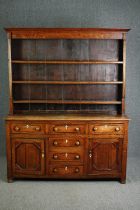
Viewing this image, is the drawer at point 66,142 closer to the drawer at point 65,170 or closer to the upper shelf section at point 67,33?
the drawer at point 65,170

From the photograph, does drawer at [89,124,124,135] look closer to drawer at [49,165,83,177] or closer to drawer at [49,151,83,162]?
drawer at [49,151,83,162]

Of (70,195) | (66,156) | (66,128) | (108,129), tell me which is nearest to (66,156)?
(66,156)

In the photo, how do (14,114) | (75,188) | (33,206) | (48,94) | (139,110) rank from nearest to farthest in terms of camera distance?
1. (33,206)
2. (75,188)
3. (14,114)
4. (48,94)
5. (139,110)

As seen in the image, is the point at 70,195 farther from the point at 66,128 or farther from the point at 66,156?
the point at 66,128

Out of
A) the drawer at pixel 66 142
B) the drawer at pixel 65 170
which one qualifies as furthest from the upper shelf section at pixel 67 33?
the drawer at pixel 65 170

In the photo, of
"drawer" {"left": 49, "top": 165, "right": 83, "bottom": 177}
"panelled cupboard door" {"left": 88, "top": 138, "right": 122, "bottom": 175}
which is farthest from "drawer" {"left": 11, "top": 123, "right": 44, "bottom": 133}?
"panelled cupboard door" {"left": 88, "top": 138, "right": 122, "bottom": 175}

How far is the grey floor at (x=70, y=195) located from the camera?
88.9 inches

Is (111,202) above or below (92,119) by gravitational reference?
below

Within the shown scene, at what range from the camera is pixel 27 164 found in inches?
106

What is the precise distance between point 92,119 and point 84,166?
500 millimetres

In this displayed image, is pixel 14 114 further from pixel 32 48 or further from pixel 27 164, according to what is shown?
pixel 32 48

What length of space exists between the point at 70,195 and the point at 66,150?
1.48ft

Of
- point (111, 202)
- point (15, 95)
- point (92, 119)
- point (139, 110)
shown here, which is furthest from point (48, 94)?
point (111, 202)

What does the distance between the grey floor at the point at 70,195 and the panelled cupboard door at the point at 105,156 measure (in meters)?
0.15
